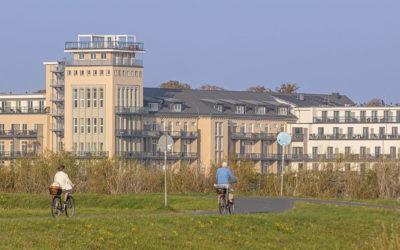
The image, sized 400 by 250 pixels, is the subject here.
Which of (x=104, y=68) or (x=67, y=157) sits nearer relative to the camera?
(x=67, y=157)

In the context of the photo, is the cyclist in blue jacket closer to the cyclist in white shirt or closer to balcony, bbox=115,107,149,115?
the cyclist in white shirt

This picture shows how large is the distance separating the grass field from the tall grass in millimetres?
17016

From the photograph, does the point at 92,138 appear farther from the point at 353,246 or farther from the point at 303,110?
the point at 353,246

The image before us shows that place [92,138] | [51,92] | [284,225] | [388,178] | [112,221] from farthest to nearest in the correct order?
[51,92], [92,138], [388,178], [284,225], [112,221]

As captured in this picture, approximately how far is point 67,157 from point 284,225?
1273 inches

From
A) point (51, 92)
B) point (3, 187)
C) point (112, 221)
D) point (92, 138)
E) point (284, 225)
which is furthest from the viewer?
point (51, 92)

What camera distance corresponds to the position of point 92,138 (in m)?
125

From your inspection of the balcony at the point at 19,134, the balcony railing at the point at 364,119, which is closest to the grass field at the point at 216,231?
the balcony at the point at 19,134

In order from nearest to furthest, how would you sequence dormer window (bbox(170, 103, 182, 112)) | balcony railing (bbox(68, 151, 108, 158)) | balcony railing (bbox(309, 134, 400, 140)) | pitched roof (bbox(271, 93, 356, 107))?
balcony railing (bbox(68, 151, 108, 158)) < dormer window (bbox(170, 103, 182, 112)) < balcony railing (bbox(309, 134, 400, 140)) < pitched roof (bbox(271, 93, 356, 107))

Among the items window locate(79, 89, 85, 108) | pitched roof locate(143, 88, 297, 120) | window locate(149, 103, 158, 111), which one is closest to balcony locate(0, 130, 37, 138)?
window locate(79, 89, 85, 108)

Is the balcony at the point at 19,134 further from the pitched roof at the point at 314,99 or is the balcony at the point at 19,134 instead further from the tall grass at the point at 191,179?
the tall grass at the point at 191,179

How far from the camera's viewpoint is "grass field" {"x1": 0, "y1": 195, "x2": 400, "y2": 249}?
32031 millimetres

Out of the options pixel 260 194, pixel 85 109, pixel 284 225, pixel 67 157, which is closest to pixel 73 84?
pixel 85 109

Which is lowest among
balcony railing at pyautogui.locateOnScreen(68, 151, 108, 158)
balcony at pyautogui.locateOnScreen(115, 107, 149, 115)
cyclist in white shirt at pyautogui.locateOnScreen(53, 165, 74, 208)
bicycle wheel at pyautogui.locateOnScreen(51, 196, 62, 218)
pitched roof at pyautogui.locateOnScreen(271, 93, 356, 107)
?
bicycle wheel at pyautogui.locateOnScreen(51, 196, 62, 218)
